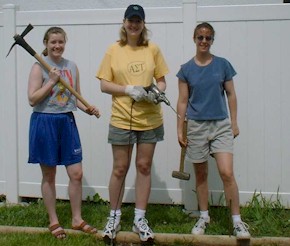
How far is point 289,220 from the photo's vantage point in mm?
4234

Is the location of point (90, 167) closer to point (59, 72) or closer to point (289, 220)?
point (59, 72)

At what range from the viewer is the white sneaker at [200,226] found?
3.95 meters

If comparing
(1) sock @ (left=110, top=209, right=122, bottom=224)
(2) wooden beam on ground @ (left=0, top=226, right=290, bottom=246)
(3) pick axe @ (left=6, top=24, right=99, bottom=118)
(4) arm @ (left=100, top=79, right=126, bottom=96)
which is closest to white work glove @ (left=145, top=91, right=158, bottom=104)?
(4) arm @ (left=100, top=79, right=126, bottom=96)

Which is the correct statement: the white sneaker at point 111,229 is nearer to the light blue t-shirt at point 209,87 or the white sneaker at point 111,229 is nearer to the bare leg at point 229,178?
the bare leg at point 229,178

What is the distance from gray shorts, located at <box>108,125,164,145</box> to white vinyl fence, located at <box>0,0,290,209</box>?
84cm

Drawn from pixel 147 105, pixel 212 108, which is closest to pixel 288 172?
pixel 212 108

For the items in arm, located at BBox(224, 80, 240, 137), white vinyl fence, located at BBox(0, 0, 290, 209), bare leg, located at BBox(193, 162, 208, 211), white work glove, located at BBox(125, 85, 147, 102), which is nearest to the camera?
white work glove, located at BBox(125, 85, 147, 102)

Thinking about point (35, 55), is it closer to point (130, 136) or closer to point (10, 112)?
point (130, 136)

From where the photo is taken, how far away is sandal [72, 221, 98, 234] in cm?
397

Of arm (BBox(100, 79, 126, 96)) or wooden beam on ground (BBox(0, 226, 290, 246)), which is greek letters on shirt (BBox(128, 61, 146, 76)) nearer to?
arm (BBox(100, 79, 126, 96))

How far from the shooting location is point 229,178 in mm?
3818

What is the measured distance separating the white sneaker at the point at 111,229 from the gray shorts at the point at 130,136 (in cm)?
67

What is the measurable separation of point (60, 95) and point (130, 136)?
0.68 meters

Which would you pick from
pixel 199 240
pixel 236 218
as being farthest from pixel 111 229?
pixel 236 218
